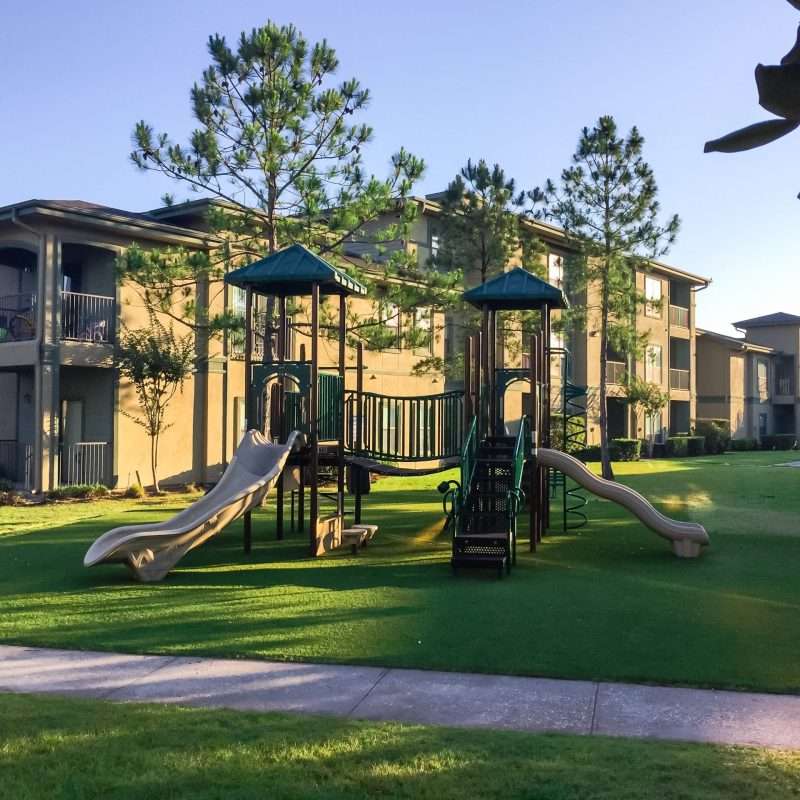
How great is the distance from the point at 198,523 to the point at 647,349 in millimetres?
29381

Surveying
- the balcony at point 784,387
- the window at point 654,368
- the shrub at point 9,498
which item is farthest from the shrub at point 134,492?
the balcony at point 784,387

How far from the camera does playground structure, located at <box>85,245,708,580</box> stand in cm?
1103

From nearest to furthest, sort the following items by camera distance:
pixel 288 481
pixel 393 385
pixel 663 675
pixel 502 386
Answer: pixel 663 675, pixel 288 481, pixel 502 386, pixel 393 385

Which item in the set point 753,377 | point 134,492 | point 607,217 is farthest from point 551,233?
point 753,377

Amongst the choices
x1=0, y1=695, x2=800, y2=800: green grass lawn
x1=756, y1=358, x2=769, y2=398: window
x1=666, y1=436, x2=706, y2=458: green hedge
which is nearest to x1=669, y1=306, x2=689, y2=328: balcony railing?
x1=666, y1=436, x2=706, y2=458: green hedge

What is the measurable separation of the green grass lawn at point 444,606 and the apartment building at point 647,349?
1615 centimetres

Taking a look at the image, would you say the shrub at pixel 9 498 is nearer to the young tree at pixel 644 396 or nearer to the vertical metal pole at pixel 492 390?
the vertical metal pole at pixel 492 390

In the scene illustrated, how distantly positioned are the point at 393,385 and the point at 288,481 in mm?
15058

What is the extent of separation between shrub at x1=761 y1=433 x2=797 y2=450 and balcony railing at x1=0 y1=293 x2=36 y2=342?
40.1 meters

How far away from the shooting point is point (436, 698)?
5.99 metres

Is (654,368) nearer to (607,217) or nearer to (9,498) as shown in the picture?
(607,217)

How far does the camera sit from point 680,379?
4528 centimetres

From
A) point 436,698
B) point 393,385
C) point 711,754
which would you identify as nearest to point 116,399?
point 393,385

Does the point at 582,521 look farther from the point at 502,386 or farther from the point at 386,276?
the point at 386,276
